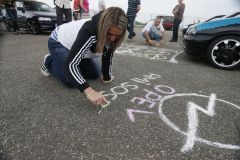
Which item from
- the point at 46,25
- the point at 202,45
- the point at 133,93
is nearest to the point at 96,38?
the point at 133,93

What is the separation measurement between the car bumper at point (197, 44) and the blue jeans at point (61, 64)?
84.0 inches

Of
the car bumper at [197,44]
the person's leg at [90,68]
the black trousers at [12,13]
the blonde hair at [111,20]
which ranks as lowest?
the person's leg at [90,68]

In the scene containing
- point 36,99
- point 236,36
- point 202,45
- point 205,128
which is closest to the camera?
point 205,128

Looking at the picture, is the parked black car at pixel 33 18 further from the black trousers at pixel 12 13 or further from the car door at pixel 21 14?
the black trousers at pixel 12 13

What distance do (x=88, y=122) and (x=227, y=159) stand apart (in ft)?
3.91

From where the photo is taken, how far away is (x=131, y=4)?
24.9 feet

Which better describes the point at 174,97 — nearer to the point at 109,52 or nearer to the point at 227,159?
the point at 109,52

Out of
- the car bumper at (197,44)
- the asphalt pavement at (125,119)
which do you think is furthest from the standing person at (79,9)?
the asphalt pavement at (125,119)

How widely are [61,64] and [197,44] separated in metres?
2.77

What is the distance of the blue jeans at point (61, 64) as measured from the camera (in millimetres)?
2879

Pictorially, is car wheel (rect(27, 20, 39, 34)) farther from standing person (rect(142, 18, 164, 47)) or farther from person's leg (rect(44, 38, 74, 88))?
person's leg (rect(44, 38, 74, 88))

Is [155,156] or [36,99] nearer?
[155,156]

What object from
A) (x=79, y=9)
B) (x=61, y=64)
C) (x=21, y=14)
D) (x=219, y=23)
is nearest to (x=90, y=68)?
(x=61, y=64)

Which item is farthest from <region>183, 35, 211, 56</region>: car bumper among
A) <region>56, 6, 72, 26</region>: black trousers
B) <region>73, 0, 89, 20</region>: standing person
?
<region>73, 0, 89, 20</region>: standing person
